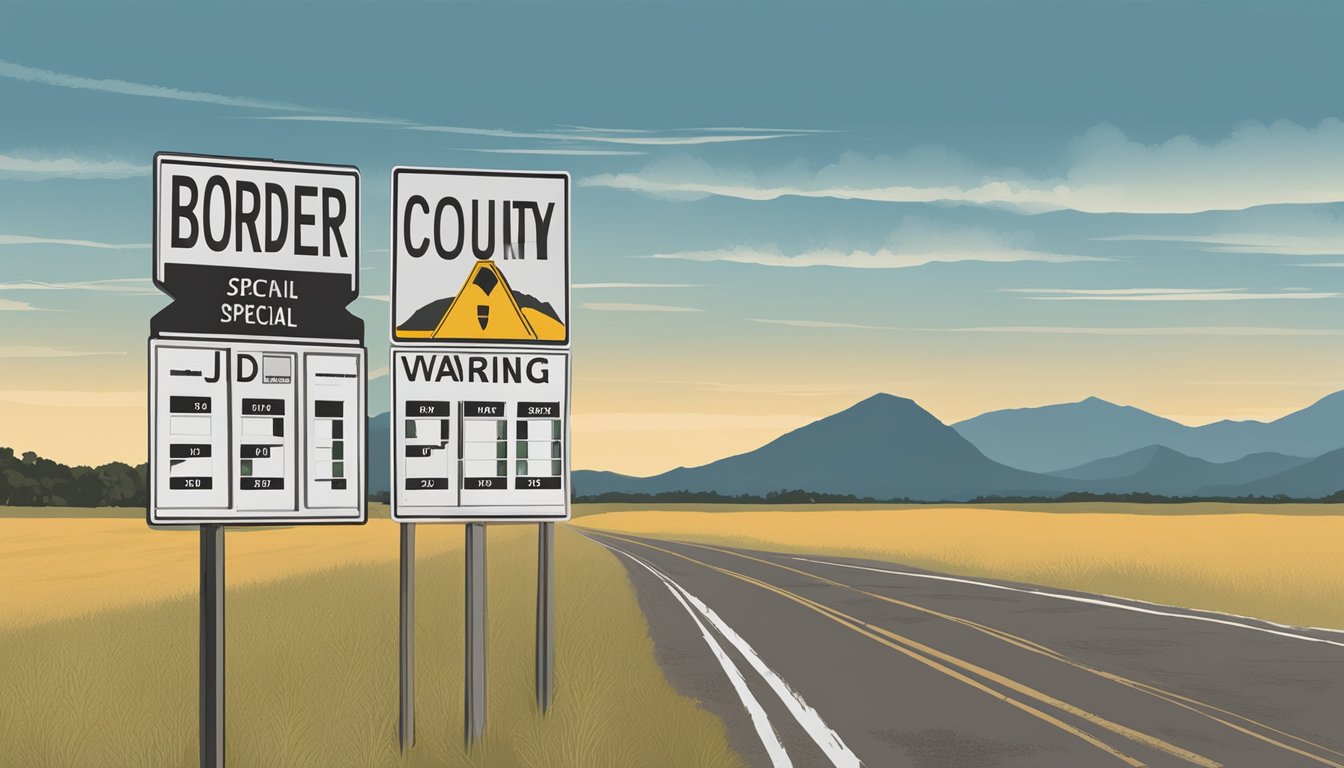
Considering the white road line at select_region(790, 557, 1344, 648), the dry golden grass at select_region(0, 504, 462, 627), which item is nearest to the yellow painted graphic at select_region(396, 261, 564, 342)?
the white road line at select_region(790, 557, 1344, 648)

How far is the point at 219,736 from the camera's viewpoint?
7.88m

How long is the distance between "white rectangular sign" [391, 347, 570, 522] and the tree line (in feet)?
486

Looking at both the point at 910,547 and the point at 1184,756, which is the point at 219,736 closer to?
the point at 1184,756

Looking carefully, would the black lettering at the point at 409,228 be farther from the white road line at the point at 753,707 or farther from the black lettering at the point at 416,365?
the white road line at the point at 753,707

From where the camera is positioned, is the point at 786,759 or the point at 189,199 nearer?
the point at 189,199

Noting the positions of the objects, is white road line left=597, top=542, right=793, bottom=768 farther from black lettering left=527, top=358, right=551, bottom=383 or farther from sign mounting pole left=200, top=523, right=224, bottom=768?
sign mounting pole left=200, top=523, right=224, bottom=768

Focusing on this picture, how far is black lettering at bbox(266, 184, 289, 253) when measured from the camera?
783 centimetres

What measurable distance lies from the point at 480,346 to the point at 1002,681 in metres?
7.50

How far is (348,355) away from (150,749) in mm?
3850

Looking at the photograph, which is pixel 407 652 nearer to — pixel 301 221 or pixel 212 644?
pixel 212 644

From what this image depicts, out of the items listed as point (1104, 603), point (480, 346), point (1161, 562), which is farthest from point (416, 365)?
point (1161, 562)

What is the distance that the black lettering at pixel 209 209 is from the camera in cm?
769

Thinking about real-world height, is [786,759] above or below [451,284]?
below

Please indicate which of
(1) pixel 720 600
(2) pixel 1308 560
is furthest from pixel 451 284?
(2) pixel 1308 560
